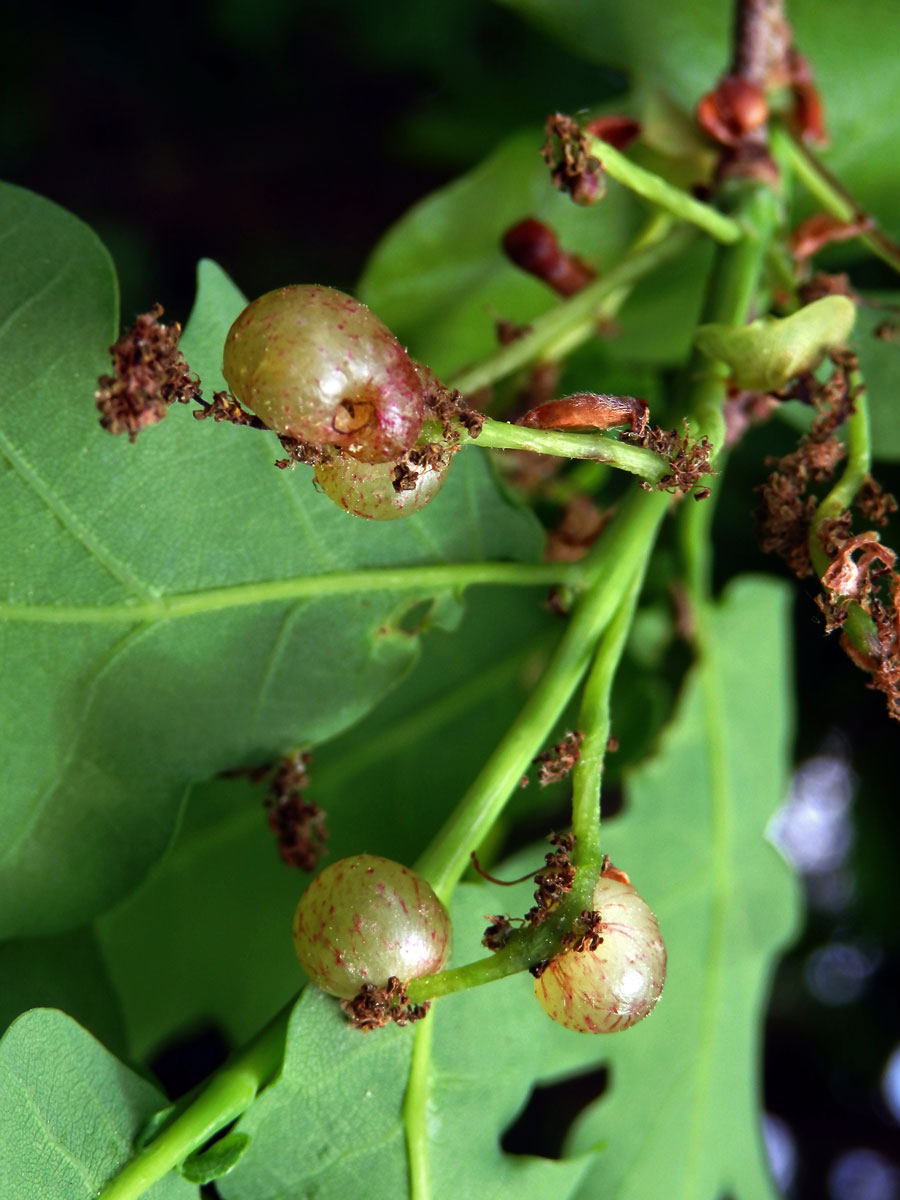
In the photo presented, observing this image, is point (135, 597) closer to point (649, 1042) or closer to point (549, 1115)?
point (649, 1042)

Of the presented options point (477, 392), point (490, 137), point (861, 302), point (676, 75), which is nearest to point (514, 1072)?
point (477, 392)

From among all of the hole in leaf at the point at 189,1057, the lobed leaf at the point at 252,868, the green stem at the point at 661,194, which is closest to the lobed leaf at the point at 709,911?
the lobed leaf at the point at 252,868

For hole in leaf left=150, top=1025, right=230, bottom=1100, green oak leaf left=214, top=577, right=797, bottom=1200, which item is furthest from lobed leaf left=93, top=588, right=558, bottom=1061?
green oak leaf left=214, top=577, right=797, bottom=1200

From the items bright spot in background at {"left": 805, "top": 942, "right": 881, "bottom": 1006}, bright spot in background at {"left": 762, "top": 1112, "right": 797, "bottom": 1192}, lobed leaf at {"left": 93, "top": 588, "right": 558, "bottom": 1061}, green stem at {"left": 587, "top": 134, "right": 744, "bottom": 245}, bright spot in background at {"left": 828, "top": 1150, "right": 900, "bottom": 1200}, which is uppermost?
green stem at {"left": 587, "top": 134, "right": 744, "bottom": 245}

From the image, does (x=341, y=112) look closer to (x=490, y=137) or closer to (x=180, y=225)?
(x=180, y=225)

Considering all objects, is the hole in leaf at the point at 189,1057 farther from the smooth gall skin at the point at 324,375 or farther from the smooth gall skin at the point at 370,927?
the smooth gall skin at the point at 324,375

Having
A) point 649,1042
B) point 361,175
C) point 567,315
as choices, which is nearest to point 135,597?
point 567,315

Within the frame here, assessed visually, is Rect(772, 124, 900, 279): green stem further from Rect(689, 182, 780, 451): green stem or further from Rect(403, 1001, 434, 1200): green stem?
Rect(403, 1001, 434, 1200): green stem
